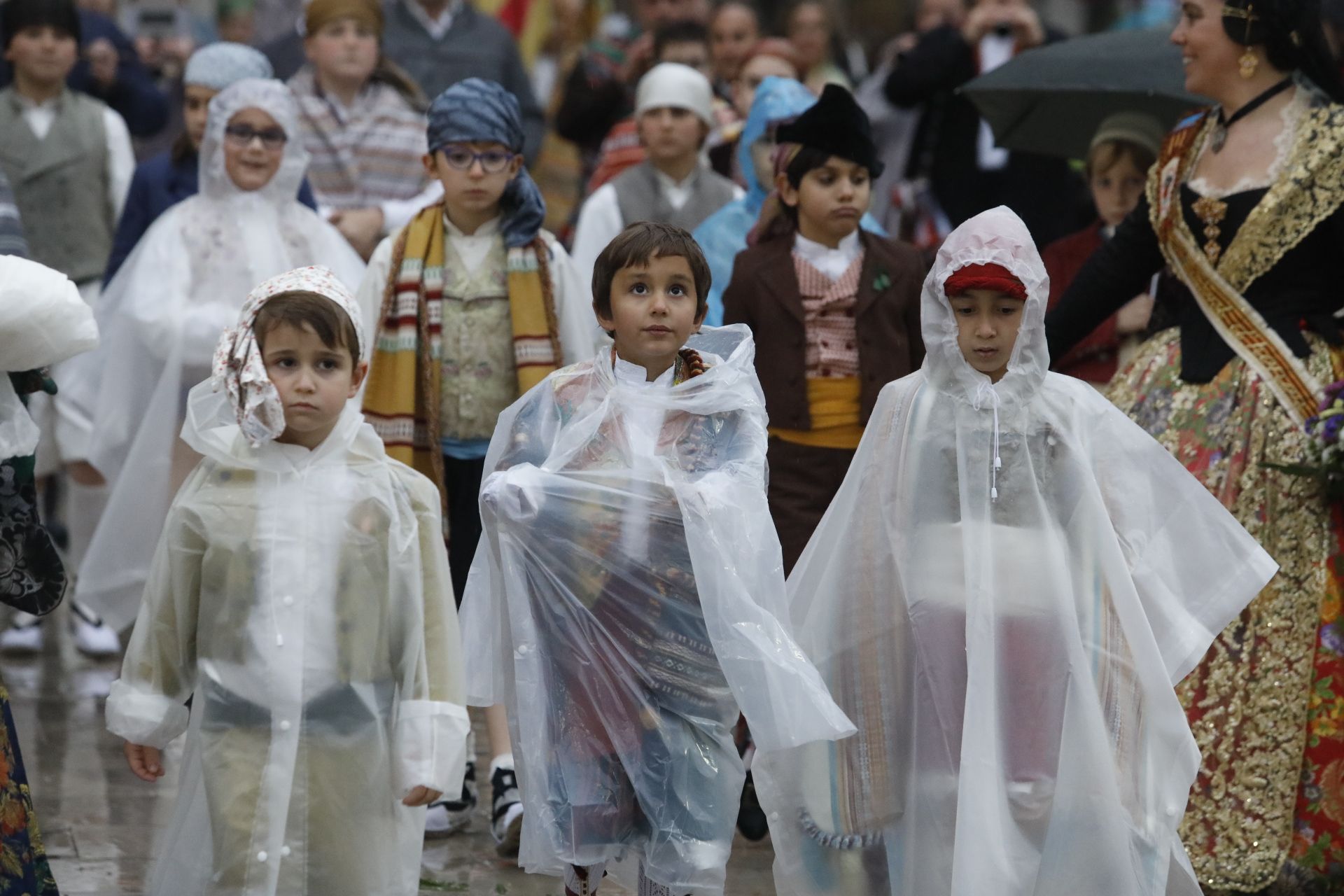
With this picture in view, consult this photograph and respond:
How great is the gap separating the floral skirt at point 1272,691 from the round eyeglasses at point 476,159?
85.0 inches

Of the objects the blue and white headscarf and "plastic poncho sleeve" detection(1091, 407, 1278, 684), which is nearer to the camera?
"plastic poncho sleeve" detection(1091, 407, 1278, 684)

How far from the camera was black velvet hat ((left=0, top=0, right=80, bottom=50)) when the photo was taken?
8.20 meters

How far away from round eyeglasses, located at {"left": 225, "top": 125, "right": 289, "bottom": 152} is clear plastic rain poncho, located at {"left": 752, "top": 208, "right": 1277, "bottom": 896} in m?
2.85

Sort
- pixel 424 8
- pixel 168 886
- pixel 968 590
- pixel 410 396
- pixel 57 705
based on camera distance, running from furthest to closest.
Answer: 1. pixel 424 8
2. pixel 57 705
3. pixel 410 396
4. pixel 968 590
5. pixel 168 886

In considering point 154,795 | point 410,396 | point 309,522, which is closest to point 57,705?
point 154,795

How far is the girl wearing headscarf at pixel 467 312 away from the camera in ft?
19.6

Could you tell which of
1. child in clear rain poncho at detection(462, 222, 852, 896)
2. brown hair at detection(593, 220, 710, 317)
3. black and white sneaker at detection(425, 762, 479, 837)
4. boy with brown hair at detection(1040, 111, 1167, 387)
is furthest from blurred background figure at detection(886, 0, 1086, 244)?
child in clear rain poncho at detection(462, 222, 852, 896)

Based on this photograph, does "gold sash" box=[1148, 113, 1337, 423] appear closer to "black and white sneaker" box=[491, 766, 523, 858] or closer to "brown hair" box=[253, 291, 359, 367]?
"black and white sneaker" box=[491, 766, 523, 858]

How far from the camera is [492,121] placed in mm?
6008

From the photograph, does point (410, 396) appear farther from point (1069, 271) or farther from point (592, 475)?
point (1069, 271)

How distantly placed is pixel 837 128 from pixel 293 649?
2.58 metres

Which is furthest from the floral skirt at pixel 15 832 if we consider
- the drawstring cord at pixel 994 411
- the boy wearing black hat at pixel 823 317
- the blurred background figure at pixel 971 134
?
the blurred background figure at pixel 971 134

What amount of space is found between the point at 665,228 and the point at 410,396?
5.08 ft

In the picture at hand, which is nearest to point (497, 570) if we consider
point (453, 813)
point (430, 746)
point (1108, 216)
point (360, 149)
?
point (430, 746)
